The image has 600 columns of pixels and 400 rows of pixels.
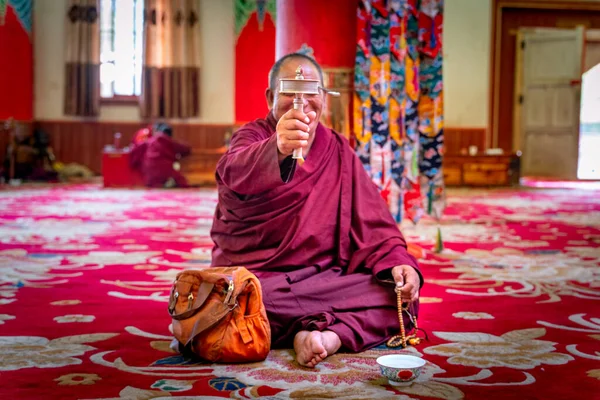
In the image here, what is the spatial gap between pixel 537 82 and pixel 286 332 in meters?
10.0

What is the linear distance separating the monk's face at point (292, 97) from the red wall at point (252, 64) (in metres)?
8.78

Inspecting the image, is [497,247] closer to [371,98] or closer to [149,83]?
[371,98]

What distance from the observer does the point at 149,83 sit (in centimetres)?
1104

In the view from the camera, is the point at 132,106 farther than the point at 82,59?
Yes

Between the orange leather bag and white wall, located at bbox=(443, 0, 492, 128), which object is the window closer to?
white wall, located at bbox=(443, 0, 492, 128)

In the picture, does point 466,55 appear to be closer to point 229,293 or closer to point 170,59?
point 170,59

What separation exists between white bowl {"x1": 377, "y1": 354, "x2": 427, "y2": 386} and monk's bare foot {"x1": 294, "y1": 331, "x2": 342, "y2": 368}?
0.67 ft

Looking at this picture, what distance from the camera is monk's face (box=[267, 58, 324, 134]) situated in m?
2.36

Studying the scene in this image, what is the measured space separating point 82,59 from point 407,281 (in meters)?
9.58

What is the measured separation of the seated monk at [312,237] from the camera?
2299 millimetres

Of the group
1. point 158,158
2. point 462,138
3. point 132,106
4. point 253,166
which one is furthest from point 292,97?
point 462,138

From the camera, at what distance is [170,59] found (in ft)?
36.1

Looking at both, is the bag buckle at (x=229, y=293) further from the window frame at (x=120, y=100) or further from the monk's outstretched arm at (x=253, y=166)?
the window frame at (x=120, y=100)

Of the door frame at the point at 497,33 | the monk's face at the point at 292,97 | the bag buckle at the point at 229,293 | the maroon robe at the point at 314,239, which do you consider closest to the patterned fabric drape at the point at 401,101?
the maroon robe at the point at 314,239
